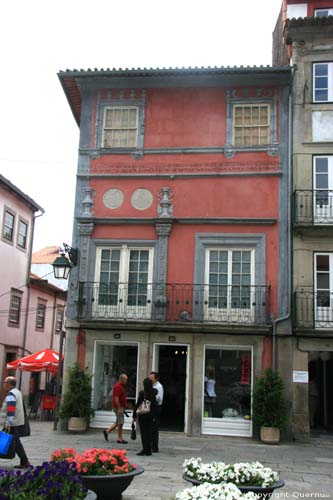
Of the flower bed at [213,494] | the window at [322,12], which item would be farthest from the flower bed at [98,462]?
the window at [322,12]

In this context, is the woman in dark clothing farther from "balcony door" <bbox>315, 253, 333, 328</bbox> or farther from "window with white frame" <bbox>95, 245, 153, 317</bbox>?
"balcony door" <bbox>315, 253, 333, 328</bbox>

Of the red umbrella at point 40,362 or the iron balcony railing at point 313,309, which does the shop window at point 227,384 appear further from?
the red umbrella at point 40,362

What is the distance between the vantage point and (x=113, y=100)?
57.9ft

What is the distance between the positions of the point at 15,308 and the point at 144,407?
14.9m

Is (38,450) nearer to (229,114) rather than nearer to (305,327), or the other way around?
(305,327)

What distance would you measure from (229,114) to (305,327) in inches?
250

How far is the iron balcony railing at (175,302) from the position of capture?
15766mm

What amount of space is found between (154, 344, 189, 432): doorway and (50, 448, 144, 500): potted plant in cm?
869

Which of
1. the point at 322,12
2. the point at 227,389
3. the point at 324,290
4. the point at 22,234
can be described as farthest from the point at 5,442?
the point at 22,234

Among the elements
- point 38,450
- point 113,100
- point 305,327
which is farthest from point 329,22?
point 38,450

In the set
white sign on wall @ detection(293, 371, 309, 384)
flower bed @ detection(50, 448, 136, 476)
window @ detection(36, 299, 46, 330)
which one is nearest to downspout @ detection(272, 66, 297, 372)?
white sign on wall @ detection(293, 371, 309, 384)

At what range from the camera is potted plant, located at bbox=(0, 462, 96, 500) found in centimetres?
547

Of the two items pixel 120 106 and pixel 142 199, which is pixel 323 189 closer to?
pixel 142 199

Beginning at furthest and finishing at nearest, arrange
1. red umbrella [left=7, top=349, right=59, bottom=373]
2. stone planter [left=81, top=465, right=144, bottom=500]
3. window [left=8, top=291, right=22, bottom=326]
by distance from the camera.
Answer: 1. window [left=8, top=291, right=22, bottom=326]
2. red umbrella [left=7, top=349, right=59, bottom=373]
3. stone planter [left=81, top=465, right=144, bottom=500]
